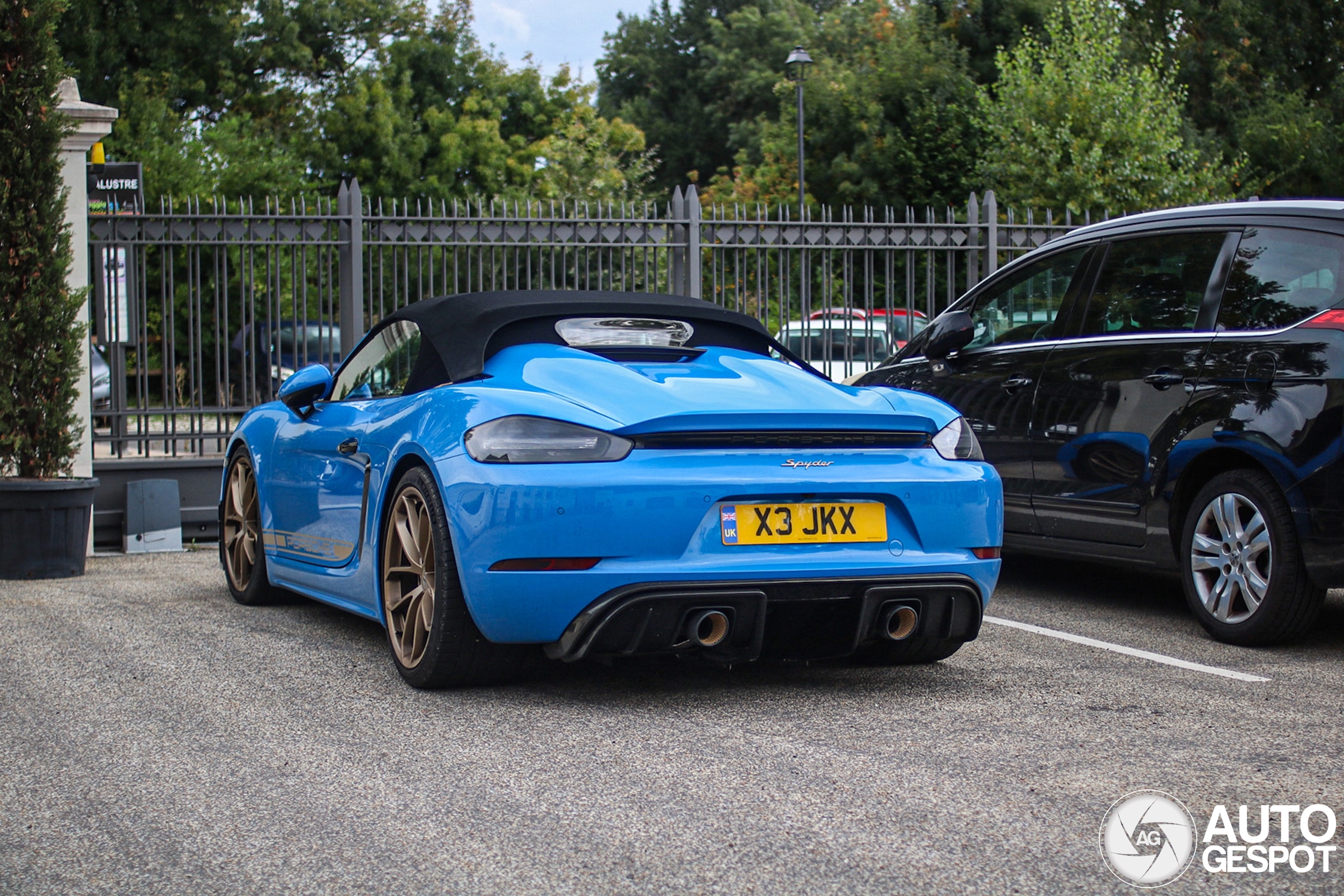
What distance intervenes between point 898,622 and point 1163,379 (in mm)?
2061

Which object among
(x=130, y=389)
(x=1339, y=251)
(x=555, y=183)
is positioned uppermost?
(x=555, y=183)

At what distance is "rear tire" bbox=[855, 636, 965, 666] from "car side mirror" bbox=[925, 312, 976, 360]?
2.12 m

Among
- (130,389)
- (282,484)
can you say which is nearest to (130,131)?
(130,389)

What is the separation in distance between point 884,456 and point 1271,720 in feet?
4.39

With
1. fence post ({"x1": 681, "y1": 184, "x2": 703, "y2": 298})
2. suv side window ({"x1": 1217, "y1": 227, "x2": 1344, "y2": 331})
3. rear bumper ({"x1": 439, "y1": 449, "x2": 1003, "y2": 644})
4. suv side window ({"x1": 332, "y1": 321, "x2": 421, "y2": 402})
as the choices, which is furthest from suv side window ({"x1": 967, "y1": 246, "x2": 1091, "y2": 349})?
fence post ({"x1": 681, "y1": 184, "x2": 703, "y2": 298})

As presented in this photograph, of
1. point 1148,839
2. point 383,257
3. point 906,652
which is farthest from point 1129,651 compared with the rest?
point 383,257

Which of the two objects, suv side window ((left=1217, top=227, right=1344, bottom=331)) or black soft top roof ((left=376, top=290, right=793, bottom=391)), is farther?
suv side window ((left=1217, top=227, right=1344, bottom=331))

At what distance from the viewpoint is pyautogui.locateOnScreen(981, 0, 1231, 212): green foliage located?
2633 centimetres

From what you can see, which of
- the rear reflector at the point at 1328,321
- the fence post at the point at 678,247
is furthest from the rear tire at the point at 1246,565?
the fence post at the point at 678,247

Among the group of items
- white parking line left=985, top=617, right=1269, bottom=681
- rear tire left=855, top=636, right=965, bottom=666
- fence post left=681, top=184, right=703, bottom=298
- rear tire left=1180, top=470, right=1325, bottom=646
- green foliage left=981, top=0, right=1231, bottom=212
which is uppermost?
green foliage left=981, top=0, right=1231, bottom=212

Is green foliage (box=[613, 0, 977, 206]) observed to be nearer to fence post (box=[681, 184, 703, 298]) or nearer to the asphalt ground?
fence post (box=[681, 184, 703, 298])

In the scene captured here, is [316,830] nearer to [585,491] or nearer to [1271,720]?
[585,491]

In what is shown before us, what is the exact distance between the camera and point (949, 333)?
22.3 feet

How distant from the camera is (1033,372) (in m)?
6.57
